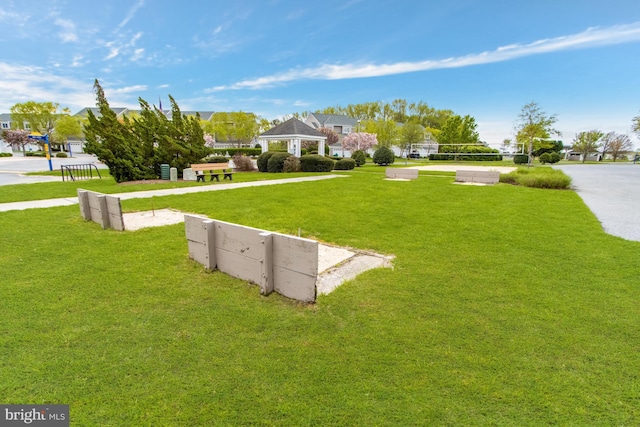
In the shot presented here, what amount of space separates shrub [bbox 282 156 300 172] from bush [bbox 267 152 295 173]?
0.57 feet

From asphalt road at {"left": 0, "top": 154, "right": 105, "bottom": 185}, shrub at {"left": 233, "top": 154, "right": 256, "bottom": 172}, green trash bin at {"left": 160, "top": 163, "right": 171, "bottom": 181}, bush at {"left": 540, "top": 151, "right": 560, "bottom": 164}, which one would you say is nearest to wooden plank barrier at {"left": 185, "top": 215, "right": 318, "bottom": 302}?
green trash bin at {"left": 160, "top": 163, "right": 171, "bottom": 181}

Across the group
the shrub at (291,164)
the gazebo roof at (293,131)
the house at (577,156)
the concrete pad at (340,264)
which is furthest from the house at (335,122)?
the concrete pad at (340,264)

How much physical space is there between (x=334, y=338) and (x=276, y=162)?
1768cm

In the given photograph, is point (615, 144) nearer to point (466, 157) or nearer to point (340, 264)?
point (466, 157)

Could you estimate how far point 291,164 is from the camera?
19.8 meters

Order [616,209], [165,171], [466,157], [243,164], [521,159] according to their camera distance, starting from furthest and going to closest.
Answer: [466,157] → [521,159] → [243,164] → [165,171] → [616,209]

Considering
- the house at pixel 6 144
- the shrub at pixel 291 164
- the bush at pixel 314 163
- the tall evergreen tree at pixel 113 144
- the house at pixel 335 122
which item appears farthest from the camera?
the house at pixel 335 122

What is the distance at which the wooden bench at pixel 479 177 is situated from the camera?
1483 cm

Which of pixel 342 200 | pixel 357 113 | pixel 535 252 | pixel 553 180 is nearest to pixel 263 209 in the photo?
pixel 342 200

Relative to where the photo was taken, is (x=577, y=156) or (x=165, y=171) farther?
(x=577, y=156)

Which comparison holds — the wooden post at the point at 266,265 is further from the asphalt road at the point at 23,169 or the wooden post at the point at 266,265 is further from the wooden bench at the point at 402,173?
the asphalt road at the point at 23,169

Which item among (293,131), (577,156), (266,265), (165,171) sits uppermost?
(293,131)

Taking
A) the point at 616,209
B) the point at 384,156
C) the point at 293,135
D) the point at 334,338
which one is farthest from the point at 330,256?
the point at 384,156

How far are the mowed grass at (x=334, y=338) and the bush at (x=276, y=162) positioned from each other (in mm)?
14745
